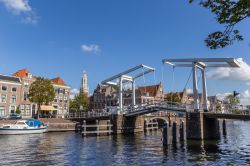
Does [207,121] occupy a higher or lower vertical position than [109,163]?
higher

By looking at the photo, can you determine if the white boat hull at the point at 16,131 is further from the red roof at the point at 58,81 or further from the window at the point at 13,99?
the red roof at the point at 58,81

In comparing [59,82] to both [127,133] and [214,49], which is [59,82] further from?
[214,49]

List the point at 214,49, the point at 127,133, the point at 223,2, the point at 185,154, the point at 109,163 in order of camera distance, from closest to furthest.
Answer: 1. the point at 223,2
2. the point at 214,49
3. the point at 109,163
4. the point at 185,154
5. the point at 127,133

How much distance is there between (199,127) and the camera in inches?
987

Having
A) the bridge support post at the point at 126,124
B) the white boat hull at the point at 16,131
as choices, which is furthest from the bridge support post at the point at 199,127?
the white boat hull at the point at 16,131

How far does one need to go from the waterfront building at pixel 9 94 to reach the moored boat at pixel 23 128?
1678 cm

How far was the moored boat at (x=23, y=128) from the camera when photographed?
31.2m

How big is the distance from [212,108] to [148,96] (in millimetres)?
37202

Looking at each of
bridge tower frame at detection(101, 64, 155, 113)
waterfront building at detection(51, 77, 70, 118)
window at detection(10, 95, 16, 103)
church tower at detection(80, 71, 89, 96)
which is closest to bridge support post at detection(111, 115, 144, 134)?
bridge tower frame at detection(101, 64, 155, 113)

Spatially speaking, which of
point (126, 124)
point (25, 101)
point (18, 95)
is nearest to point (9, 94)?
point (18, 95)

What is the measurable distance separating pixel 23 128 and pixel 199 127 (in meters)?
20.6

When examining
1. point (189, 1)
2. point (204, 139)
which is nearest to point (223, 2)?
point (189, 1)

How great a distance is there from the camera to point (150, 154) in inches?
676

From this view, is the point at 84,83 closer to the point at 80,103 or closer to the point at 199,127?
the point at 80,103
